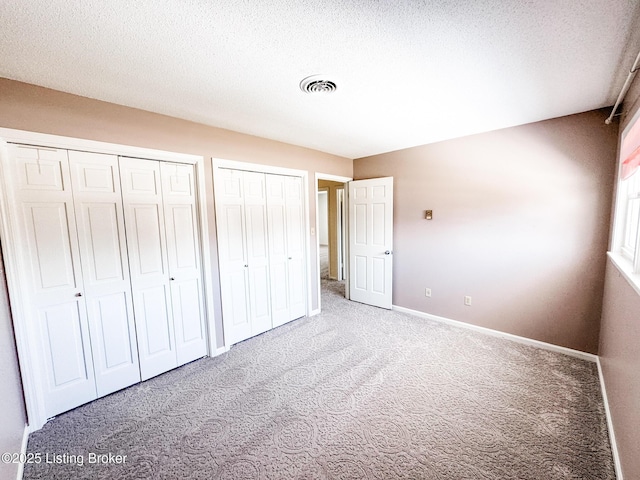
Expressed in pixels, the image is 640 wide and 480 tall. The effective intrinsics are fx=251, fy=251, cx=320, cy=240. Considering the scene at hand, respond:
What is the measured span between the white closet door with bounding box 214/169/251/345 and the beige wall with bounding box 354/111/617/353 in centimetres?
227

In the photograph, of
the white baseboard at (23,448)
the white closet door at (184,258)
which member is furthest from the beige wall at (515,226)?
the white baseboard at (23,448)

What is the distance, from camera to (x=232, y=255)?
290cm

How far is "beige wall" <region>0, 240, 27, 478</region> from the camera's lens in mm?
1386

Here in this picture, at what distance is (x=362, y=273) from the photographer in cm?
416

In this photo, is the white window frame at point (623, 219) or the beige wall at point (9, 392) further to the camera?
the white window frame at point (623, 219)

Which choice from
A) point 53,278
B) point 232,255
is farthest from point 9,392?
point 232,255

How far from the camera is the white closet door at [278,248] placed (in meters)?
3.26

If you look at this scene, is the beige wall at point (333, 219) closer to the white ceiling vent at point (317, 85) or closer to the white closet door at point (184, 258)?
the white closet door at point (184, 258)

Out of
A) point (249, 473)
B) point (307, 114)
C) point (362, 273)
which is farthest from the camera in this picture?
point (362, 273)

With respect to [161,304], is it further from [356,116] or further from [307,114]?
[356,116]

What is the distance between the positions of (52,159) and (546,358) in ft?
15.3

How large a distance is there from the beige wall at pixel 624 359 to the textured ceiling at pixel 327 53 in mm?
678

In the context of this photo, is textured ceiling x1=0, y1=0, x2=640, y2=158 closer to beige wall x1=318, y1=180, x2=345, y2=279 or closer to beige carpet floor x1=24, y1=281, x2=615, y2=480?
beige carpet floor x1=24, y1=281, x2=615, y2=480

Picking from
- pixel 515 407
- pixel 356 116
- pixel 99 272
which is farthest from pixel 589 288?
pixel 99 272
